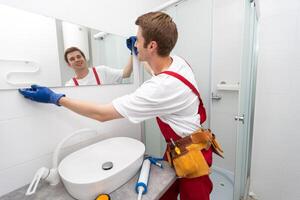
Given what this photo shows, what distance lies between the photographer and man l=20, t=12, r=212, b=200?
0.76 meters

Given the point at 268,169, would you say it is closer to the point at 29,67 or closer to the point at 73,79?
the point at 73,79

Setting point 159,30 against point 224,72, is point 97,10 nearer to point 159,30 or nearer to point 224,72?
point 159,30

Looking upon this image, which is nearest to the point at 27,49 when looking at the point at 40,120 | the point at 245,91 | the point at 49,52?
the point at 49,52

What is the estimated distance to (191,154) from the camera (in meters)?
0.83

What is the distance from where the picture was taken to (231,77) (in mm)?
1873

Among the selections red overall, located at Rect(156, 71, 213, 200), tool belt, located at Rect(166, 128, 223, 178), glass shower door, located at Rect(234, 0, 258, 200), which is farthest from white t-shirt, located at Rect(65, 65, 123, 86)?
glass shower door, located at Rect(234, 0, 258, 200)

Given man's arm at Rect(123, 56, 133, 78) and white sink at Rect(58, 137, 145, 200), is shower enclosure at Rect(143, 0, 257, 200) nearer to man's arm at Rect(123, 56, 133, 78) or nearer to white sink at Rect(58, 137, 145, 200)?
man's arm at Rect(123, 56, 133, 78)

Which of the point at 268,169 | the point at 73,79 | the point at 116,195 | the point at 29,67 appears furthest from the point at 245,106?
the point at 29,67

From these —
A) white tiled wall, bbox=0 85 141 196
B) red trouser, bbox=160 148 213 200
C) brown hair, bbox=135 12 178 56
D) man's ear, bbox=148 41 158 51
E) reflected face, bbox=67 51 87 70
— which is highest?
brown hair, bbox=135 12 178 56

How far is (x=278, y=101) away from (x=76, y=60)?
5.20 feet

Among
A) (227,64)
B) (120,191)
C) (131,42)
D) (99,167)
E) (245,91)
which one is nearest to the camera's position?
(120,191)

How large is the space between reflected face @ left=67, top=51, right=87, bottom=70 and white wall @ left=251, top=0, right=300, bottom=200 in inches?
56.9

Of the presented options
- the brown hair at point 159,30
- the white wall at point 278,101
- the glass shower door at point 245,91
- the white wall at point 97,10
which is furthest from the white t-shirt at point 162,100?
the white wall at point 278,101

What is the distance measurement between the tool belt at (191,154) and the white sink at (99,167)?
201mm
